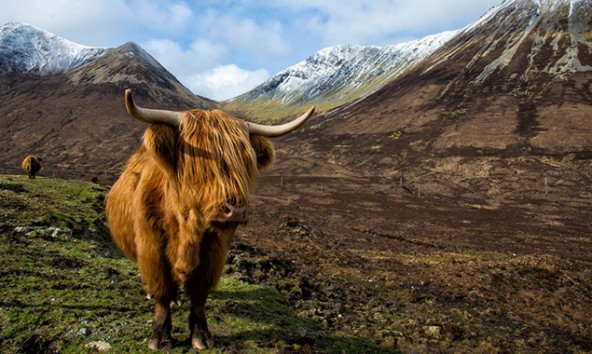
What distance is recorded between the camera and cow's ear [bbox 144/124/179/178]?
3.84m

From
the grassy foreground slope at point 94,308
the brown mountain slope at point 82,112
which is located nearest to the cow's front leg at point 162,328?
the grassy foreground slope at point 94,308

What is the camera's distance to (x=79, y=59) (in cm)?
17162

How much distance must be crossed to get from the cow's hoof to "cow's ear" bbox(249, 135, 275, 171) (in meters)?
1.96

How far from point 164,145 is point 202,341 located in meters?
2.24

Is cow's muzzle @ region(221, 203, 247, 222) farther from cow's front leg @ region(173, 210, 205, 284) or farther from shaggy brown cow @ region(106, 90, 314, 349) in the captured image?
cow's front leg @ region(173, 210, 205, 284)

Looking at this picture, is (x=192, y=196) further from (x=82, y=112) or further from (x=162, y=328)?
(x=82, y=112)

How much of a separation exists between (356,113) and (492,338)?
109 metres

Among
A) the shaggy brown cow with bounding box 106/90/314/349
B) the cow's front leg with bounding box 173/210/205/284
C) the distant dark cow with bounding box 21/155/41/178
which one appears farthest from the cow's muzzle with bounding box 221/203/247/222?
the distant dark cow with bounding box 21/155/41/178

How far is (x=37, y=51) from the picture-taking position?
171 metres

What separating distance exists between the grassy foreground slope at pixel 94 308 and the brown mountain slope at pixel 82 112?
61116 millimetres

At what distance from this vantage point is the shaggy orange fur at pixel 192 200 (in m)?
3.79

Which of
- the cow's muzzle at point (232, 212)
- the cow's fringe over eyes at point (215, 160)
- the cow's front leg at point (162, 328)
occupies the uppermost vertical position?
the cow's fringe over eyes at point (215, 160)

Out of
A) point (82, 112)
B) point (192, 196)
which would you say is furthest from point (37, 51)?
point (192, 196)

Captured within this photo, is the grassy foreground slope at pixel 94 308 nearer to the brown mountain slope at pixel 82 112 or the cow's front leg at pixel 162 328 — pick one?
the cow's front leg at pixel 162 328
